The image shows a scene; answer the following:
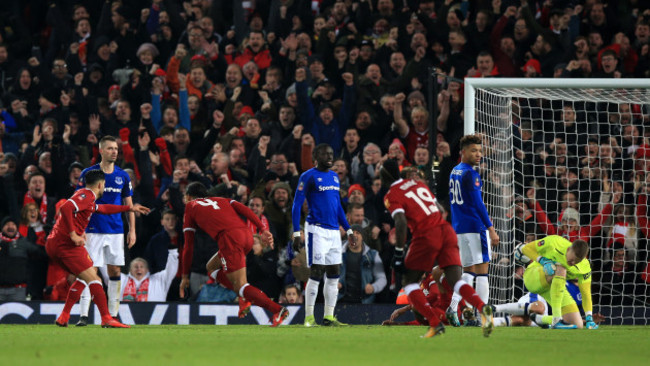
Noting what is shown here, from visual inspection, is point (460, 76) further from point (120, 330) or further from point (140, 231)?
point (120, 330)

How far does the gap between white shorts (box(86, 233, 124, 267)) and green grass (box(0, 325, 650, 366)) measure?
1.30 m

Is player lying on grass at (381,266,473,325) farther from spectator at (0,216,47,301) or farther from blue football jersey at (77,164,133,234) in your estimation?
spectator at (0,216,47,301)

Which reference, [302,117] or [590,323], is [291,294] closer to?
[302,117]

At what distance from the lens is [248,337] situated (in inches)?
361

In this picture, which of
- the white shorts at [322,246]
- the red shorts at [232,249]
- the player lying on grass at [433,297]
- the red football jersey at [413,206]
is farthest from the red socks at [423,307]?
the red shorts at [232,249]

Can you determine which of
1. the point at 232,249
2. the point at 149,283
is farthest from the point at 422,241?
the point at 149,283

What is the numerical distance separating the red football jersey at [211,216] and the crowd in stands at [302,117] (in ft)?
6.56

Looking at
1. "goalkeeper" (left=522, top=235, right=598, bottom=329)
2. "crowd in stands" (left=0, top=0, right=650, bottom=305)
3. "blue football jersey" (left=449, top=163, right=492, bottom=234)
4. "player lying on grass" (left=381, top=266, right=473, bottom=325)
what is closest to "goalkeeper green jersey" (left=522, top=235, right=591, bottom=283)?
"goalkeeper" (left=522, top=235, right=598, bottom=329)

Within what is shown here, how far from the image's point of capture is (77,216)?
1078 cm

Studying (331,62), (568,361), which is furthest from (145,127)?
(568,361)

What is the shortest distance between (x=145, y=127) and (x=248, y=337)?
744cm

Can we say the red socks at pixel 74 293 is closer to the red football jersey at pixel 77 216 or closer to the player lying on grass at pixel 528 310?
the red football jersey at pixel 77 216

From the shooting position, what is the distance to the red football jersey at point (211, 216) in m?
11.2

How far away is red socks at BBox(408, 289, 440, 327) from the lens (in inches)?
343
